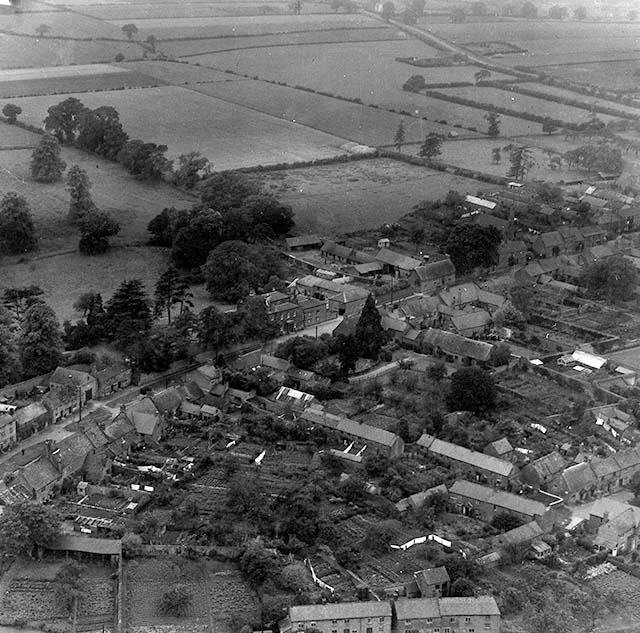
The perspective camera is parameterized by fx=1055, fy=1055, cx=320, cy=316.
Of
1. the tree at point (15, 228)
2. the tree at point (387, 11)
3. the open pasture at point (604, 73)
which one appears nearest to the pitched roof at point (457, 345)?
the tree at point (15, 228)

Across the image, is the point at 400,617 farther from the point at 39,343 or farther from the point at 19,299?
the point at 19,299

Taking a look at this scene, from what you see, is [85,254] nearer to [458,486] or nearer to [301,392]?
[301,392]

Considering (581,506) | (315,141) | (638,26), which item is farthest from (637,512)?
(638,26)

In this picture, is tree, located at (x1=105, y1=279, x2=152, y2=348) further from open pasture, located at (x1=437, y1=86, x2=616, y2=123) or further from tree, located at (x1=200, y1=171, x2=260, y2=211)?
open pasture, located at (x1=437, y1=86, x2=616, y2=123)

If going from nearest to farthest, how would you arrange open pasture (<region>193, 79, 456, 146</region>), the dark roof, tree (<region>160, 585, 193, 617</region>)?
tree (<region>160, 585, 193, 617</region>) < the dark roof < open pasture (<region>193, 79, 456, 146</region>)

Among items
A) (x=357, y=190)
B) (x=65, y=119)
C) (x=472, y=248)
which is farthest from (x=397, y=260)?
(x=65, y=119)

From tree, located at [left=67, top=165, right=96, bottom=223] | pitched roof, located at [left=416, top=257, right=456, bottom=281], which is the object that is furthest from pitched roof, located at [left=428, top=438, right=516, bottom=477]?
tree, located at [left=67, top=165, right=96, bottom=223]

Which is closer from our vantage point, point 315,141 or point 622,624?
point 622,624
